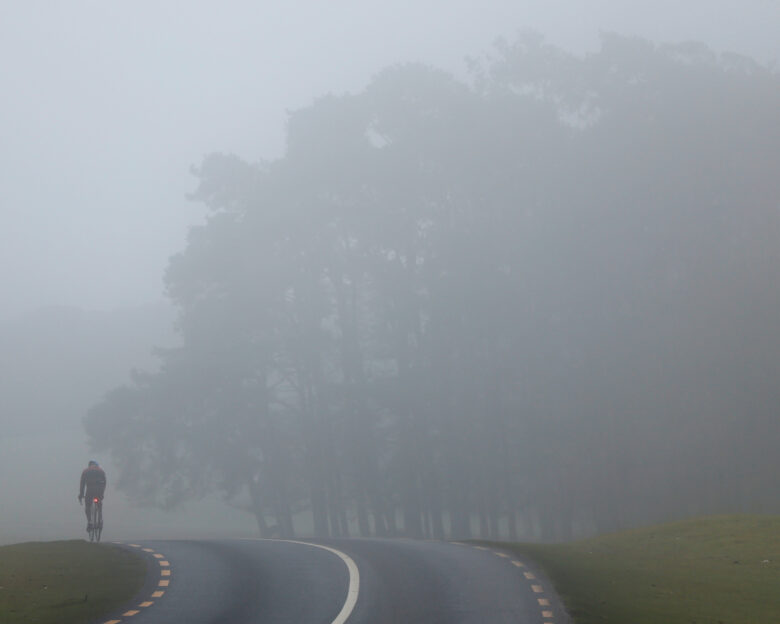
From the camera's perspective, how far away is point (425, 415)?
1799 inches

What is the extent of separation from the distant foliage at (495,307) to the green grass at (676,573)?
15529 millimetres

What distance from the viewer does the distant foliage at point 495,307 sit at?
1564 inches

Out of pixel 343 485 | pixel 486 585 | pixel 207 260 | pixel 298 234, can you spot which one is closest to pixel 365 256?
pixel 298 234

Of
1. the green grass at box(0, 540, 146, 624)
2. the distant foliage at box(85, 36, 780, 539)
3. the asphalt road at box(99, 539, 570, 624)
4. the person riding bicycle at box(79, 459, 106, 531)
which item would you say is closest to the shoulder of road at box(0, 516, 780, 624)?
the green grass at box(0, 540, 146, 624)

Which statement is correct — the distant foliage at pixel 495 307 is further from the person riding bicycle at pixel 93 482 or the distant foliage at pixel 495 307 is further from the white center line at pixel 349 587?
the white center line at pixel 349 587

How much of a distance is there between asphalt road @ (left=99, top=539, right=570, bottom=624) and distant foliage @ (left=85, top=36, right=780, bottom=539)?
2115 centimetres

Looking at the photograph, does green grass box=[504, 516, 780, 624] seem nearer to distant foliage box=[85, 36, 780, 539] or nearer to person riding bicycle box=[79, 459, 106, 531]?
person riding bicycle box=[79, 459, 106, 531]

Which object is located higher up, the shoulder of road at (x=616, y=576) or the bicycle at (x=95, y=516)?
the bicycle at (x=95, y=516)

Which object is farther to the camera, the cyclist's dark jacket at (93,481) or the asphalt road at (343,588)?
the cyclist's dark jacket at (93,481)

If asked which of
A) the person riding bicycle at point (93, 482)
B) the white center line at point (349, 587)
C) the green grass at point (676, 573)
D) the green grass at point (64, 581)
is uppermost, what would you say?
the person riding bicycle at point (93, 482)

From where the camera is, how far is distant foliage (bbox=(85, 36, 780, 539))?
39.7 meters

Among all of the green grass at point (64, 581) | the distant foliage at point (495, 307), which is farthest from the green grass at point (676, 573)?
the distant foliage at point (495, 307)

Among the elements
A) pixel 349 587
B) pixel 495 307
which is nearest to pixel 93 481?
pixel 349 587

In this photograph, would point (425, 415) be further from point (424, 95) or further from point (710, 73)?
point (710, 73)
